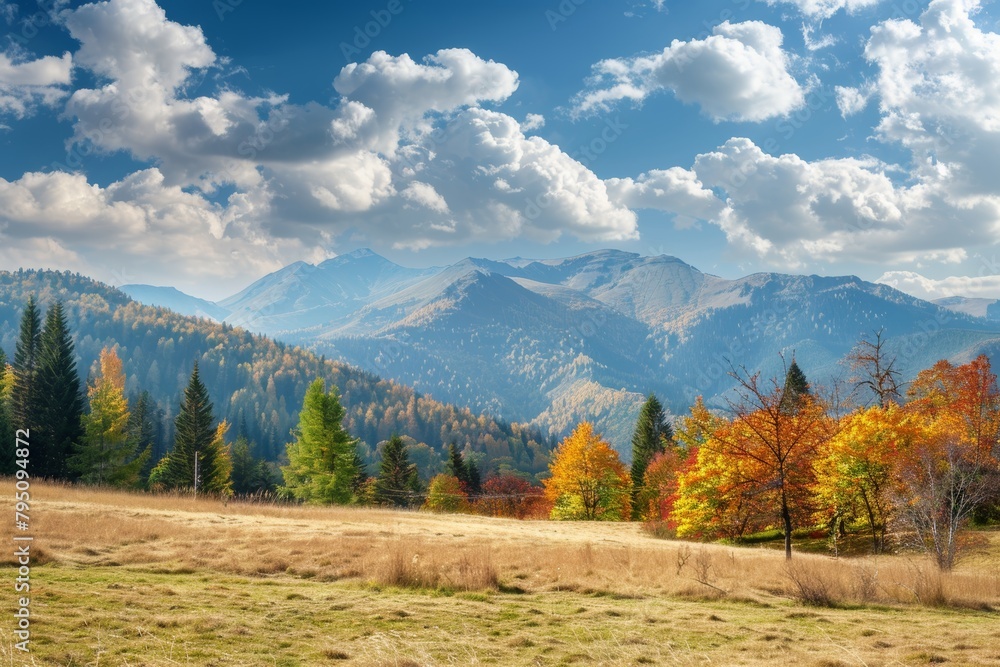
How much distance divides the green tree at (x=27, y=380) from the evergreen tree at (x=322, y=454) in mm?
23415

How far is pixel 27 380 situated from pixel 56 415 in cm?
713

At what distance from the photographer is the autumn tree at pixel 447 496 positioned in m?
79.4

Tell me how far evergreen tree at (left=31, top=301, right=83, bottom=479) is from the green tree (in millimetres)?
620

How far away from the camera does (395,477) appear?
78.5 metres

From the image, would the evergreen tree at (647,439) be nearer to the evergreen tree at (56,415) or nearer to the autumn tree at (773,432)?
the autumn tree at (773,432)

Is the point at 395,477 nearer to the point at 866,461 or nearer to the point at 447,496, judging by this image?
the point at 447,496

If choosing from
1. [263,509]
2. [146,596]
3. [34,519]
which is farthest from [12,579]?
[263,509]

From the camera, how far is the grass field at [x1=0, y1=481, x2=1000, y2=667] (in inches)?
372

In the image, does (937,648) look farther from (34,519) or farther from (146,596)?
(34,519)

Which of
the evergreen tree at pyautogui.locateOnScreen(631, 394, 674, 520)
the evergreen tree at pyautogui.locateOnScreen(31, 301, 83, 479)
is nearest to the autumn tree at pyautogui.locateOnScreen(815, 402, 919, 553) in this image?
the evergreen tree at pyautogui.locateOnScreen(631, 394, 674, 520)

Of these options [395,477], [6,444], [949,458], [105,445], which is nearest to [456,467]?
[395,477]

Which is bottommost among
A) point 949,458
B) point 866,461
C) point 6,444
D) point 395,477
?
point 395,477

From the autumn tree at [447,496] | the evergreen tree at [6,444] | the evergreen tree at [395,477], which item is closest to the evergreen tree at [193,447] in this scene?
the evergreen tree at [6,444]

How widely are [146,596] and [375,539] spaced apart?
10.8 metres
